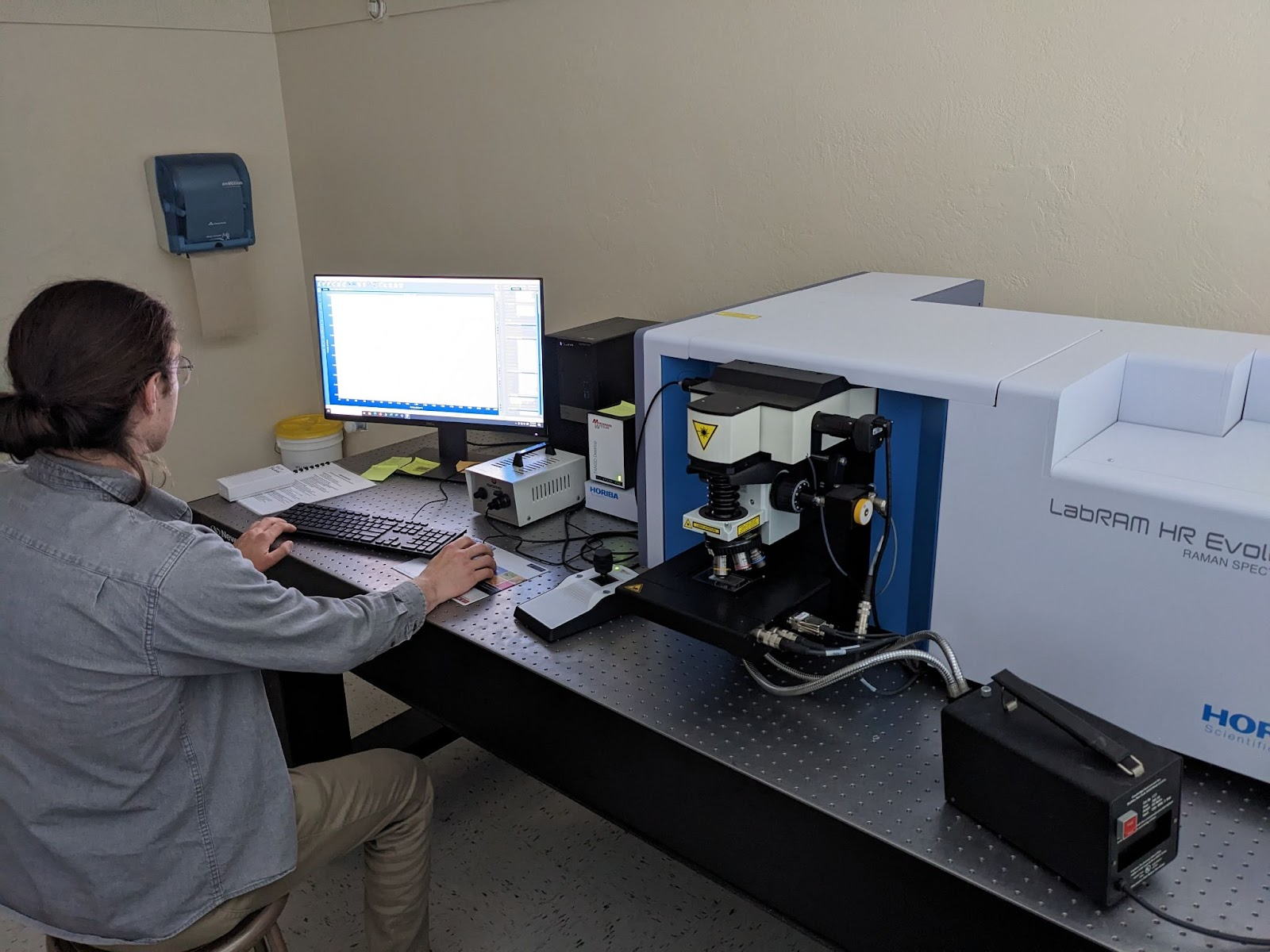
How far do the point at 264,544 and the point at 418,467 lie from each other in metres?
0.50

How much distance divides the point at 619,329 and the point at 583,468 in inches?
12.1

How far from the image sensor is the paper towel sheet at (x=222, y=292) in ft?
10.2

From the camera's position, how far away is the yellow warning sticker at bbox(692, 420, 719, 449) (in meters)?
1.19

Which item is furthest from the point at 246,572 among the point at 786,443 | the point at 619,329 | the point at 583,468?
the point at 619,329

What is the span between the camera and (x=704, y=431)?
1.20 metres

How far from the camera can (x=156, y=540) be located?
3.89 feet

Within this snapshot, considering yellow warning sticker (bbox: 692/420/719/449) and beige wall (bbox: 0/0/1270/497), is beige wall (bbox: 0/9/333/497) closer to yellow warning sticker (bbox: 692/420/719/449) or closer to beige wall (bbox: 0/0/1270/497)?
beige wall (bbox: 0/0/1270/497)

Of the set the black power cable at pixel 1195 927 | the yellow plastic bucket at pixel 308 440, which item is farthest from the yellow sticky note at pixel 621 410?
the yellow plastic bucket at pixel 308 440

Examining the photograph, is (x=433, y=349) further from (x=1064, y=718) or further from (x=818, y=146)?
(x=1064, y=718)

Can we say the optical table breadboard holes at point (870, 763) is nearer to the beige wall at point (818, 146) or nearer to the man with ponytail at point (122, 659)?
the man with ponytail at point (122, 659)

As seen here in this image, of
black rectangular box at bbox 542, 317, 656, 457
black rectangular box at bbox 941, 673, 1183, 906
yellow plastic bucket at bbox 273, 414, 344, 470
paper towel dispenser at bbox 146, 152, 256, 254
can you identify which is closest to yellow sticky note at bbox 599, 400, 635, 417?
black rectangular box at bbox 542, 317, 656, 457

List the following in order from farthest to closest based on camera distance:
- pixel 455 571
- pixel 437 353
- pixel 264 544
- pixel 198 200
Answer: pixel 198 200 < pixel 437 353 < pixel 264 544 < pixel 455 571

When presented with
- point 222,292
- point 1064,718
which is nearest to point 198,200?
point 222,292

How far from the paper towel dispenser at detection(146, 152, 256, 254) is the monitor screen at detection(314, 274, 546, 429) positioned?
110 cm
